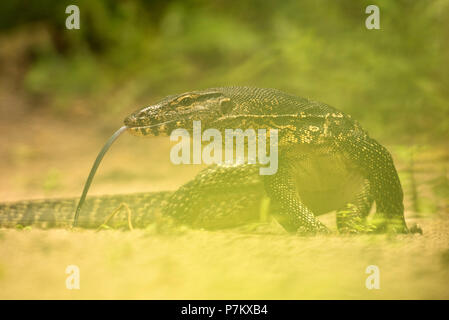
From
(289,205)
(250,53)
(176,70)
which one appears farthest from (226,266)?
(176,70)

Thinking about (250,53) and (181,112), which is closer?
(181,112)

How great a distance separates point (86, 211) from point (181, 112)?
151 cm

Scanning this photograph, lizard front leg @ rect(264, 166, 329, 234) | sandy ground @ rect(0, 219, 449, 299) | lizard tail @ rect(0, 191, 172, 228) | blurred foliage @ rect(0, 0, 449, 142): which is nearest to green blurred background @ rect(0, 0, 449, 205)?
blurred foliage @ rect(0, 0, 449, 142)

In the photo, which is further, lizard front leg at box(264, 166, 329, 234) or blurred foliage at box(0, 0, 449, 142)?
blurred foliage at box(0, 0, 449, 142)

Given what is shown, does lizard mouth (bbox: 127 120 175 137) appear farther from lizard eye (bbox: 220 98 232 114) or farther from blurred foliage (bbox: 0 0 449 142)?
blurred foliage (bbox: 0 0 449 142)

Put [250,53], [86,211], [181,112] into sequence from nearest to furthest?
[181,112] < [86,211] < [250,53]

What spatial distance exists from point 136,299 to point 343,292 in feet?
2.96

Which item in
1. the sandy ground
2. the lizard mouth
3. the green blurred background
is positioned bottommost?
the sandy ground

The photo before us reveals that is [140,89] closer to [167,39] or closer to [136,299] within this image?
[167,39]

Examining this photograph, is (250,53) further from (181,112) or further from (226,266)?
(226,266)

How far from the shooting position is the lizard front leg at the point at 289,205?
10.1 ft

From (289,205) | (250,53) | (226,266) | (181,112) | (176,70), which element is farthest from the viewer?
(176,70)

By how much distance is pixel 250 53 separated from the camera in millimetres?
8453

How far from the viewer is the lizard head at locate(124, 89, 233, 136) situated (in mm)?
3248
